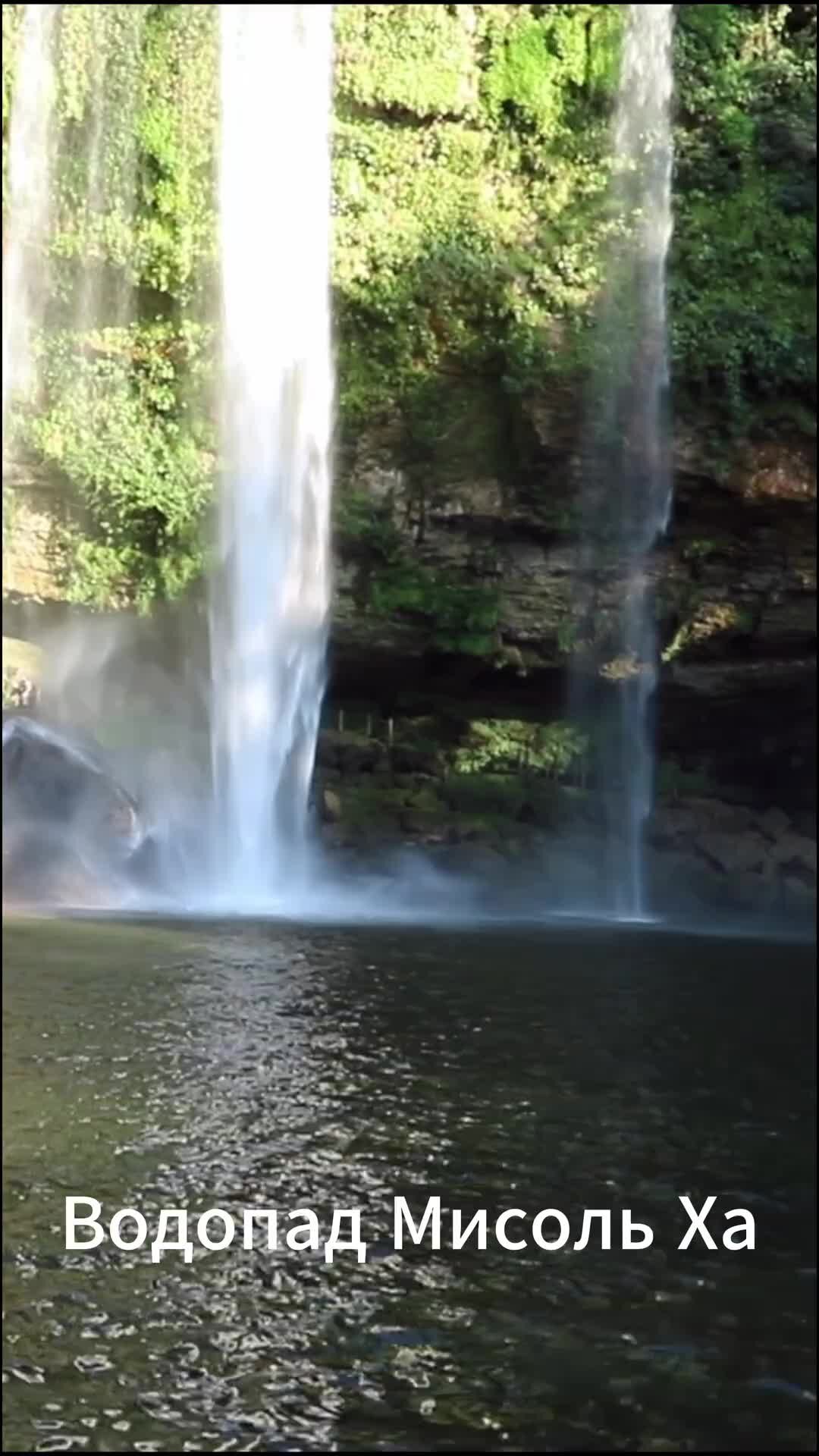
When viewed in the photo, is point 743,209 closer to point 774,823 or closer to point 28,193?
point 774,823

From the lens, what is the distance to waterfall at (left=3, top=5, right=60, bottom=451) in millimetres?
16500

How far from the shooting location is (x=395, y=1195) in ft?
16.3

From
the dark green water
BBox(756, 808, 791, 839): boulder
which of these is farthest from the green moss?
the dark green water

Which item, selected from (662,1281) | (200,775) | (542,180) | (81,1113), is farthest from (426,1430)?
(542,180)

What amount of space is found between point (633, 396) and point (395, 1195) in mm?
12737

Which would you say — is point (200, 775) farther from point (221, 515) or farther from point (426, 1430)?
point (426, 1430)

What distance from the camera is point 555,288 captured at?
16.2 metres

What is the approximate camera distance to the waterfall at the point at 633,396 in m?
16.4

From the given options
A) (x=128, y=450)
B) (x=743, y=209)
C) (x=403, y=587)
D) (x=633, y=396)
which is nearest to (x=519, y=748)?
(x=403, y=587)

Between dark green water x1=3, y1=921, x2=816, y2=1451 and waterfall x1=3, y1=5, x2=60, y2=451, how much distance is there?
33.5 feet

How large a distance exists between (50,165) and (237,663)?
234 inches

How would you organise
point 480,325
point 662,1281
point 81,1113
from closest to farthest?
A: 1. point 662,1281
2. point 81,1113
3. point 480,325

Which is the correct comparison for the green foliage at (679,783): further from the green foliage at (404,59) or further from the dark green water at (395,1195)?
the dark green water at (395,1195)

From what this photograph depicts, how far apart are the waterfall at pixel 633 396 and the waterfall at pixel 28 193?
6.31m
